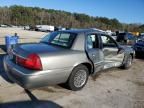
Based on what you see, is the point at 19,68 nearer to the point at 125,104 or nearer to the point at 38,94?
the point at 38,94

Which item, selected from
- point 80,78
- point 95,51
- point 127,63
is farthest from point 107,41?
point 80,78

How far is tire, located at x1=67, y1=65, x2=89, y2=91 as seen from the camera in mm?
5910

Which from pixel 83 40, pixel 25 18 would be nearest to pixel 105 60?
pixel 83 40

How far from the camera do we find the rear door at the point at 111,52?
24.2 ft

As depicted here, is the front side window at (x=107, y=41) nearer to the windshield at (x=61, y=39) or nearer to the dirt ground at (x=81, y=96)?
the dirt ground at (x=81, y=96)

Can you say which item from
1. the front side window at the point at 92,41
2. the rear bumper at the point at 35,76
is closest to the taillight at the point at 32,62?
the rear bumper at the point at 35,76

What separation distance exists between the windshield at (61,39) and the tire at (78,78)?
68 centimetres

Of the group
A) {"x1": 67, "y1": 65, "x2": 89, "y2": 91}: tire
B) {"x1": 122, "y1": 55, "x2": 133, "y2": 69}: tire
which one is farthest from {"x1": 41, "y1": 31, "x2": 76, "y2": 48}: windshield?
{"x1": 122, "y1": 55, "x2": 133, "y2": 69}: tire

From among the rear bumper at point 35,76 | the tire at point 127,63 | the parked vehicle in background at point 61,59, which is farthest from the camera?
the tire at point 127,63

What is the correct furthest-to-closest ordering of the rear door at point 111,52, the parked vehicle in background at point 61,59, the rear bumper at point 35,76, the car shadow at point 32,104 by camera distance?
the rear door at point 111,52 < the parked vehicle in background at point 61,59 < the rear bumper at point 35,76 < the car shadow at point 32,104

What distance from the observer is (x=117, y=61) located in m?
8.22

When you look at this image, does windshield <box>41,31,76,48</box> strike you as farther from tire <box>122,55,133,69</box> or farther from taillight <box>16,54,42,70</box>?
tire <box>122,55,133,69</box>

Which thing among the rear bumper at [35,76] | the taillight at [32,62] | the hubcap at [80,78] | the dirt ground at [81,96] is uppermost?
the taillight at [32,62]

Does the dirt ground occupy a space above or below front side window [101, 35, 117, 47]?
below
